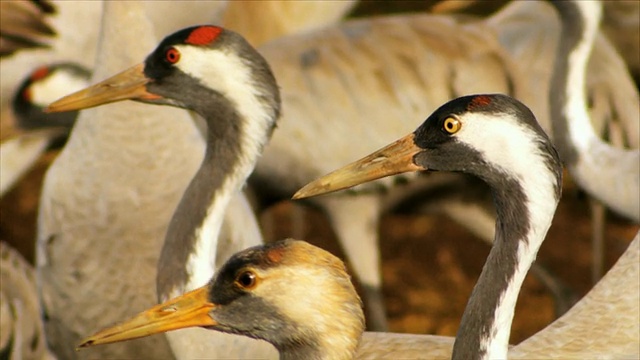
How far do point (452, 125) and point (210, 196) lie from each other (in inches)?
36.9

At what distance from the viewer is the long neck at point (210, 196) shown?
395 cm

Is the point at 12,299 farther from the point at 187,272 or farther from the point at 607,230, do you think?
the point at 607,230

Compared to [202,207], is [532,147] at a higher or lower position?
higher

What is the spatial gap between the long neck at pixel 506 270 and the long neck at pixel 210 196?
0.97 m

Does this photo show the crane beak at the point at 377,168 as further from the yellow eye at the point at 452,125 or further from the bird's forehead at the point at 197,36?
the bird's forehead at the point at 197,36

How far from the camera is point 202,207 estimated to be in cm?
402

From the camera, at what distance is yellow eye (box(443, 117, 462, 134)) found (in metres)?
3.29

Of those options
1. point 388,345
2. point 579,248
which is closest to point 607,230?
point 579,248

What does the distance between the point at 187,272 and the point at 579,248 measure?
3878 mm

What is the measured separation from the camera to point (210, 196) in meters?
4.02

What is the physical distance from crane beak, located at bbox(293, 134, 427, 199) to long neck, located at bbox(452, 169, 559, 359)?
27 cm

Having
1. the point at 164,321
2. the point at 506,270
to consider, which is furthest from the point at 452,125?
the point at 164,321

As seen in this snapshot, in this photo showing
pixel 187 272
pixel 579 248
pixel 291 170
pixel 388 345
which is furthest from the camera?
pixel 579 248

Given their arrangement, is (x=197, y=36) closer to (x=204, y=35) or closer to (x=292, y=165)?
(x=204, y=35)
